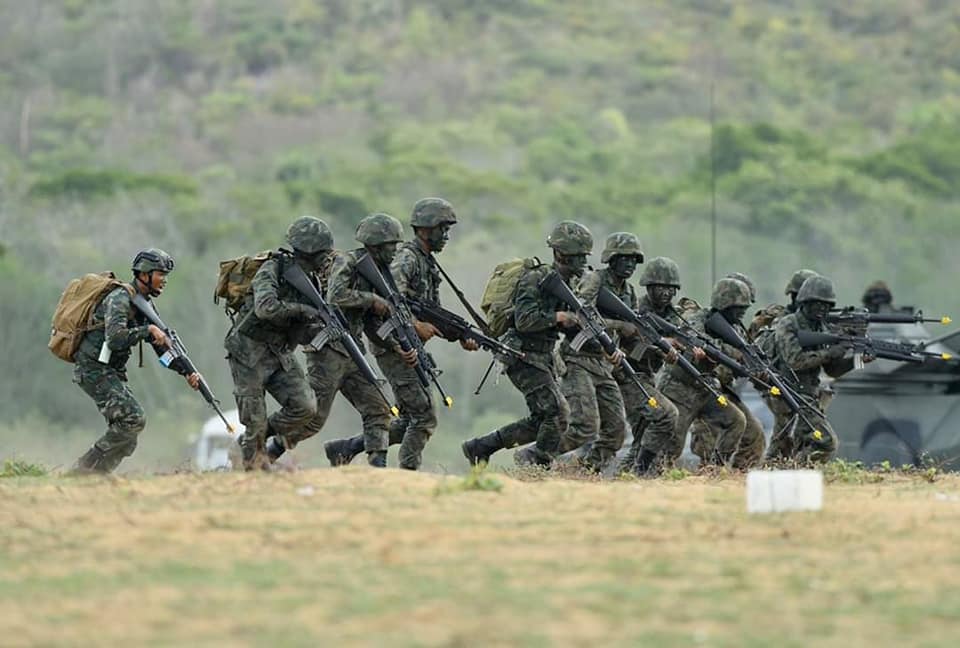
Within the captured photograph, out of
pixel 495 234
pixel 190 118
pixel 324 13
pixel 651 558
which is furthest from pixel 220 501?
pixel 324 13

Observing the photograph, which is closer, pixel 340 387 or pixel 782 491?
pixel 782 491

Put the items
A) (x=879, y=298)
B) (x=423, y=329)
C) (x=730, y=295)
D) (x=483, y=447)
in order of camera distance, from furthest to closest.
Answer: (x=879, y=298) → (x=730, y=295) → (x=483, y=447) → (x=423, y=329)

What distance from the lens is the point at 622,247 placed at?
16.1 m

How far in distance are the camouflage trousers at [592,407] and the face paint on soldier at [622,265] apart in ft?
2.45

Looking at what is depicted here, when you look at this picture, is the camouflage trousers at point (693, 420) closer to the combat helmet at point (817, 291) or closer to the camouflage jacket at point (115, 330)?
the combat helmet at point (817, 291)

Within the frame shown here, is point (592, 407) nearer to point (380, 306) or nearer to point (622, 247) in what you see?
point (622, 247)

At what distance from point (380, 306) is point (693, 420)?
3.68 meters

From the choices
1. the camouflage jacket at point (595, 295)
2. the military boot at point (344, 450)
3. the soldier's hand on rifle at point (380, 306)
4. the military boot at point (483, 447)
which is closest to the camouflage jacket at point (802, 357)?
the camouflage jacket at point (595, 295)

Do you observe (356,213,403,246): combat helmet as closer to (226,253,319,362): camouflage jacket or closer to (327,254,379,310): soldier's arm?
(327,254,379,310): soldier's arm

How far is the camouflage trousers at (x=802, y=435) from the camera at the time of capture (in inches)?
672

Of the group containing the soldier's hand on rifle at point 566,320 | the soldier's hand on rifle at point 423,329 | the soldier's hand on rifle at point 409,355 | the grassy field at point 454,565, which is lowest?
the grassy field at point 454,565

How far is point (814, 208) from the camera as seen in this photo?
55781mm

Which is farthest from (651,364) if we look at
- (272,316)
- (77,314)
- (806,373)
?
(77,314)

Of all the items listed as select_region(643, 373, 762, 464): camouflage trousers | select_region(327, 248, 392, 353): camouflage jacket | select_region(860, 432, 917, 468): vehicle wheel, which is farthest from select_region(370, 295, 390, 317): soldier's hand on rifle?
select_region(860, 432, 917, 468): vehicle wheel
